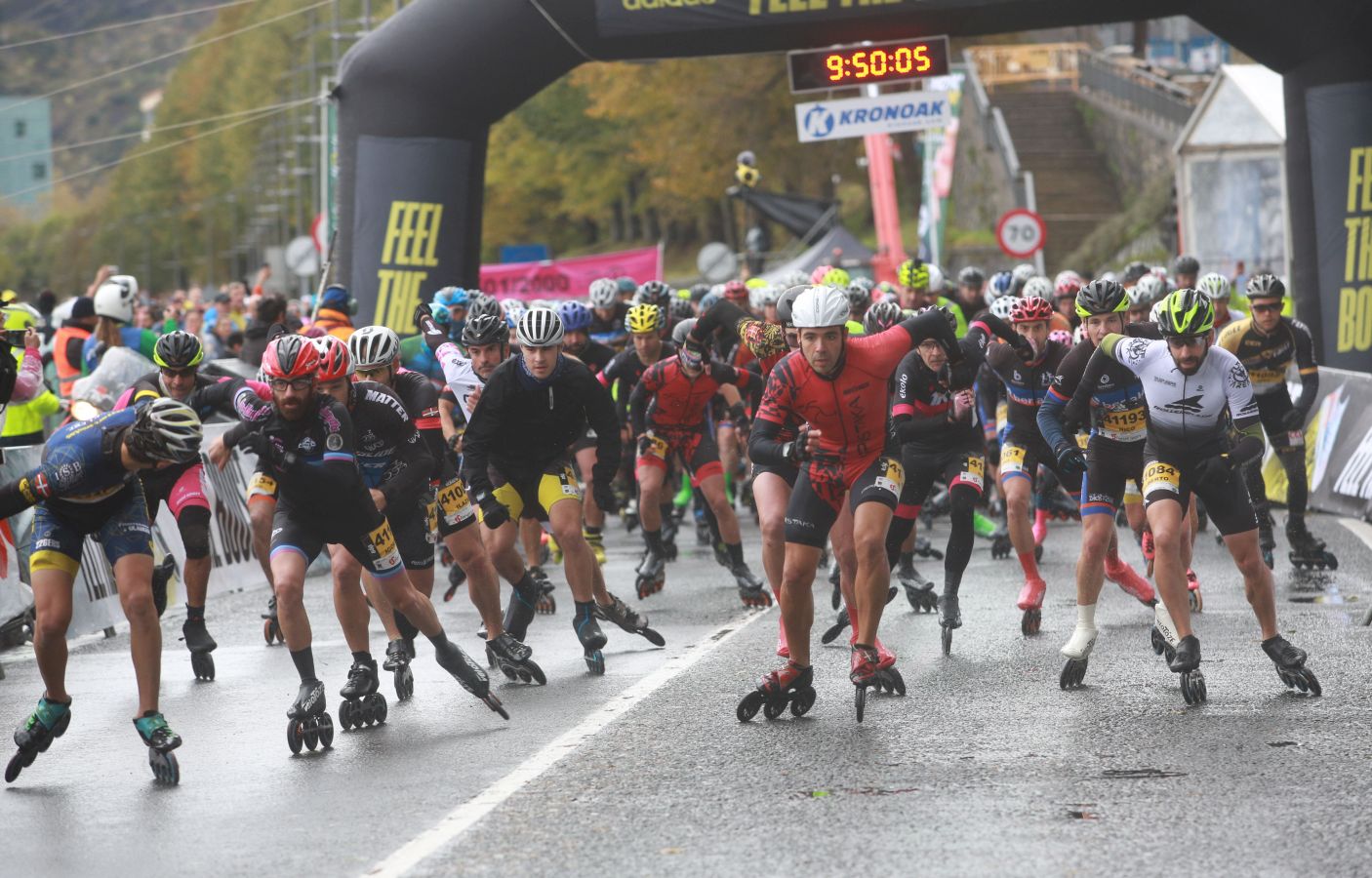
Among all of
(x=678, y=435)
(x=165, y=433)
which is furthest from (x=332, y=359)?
(x=678, y=435)

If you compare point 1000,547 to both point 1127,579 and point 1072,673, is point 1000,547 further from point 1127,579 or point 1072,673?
point 1072,673

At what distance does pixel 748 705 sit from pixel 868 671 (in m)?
0.55

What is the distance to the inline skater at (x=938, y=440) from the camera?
11.6m

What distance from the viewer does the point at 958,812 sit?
22.7 feet

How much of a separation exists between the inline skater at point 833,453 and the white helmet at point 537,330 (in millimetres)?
1767

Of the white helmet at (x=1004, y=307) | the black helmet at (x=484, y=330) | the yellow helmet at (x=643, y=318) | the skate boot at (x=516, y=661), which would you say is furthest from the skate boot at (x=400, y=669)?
the yellow helmet at (x=643, y=318)

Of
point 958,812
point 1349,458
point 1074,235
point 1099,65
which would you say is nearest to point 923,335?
point 958,812

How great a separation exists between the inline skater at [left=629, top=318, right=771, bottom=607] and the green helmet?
4668 mm

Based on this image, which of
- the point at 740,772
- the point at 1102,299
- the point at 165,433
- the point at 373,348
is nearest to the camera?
the point at 740,772

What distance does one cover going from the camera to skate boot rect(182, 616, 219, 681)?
433 inches

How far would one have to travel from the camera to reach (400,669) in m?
10.2

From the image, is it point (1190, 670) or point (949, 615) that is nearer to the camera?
point (1190, 670)

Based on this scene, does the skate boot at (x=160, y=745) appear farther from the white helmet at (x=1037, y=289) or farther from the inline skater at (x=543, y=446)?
the white helmet at (x=1037, y=289)

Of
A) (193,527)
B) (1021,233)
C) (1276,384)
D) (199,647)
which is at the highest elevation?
(1021,233)
